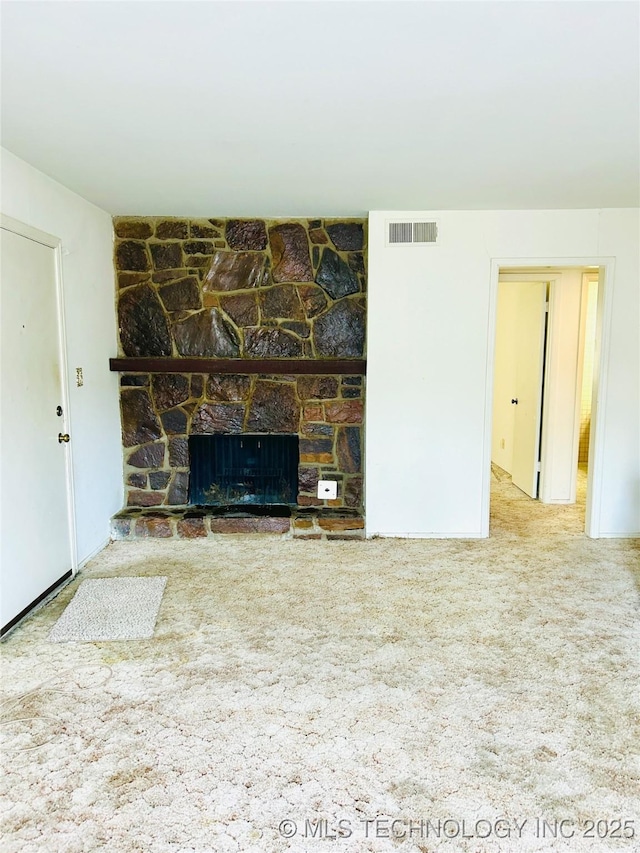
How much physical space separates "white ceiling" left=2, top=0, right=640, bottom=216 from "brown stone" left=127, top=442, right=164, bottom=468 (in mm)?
1756

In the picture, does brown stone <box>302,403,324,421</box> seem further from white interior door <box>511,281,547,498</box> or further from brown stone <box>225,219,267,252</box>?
white interior door <box>511,281,547,498</box>

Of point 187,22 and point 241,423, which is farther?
point 241,423

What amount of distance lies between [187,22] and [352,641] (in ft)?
7.86

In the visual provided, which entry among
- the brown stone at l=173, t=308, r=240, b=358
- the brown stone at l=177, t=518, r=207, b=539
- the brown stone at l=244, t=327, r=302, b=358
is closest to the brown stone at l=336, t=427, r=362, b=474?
the brown stone at l=244, t=327, r=302, b=358

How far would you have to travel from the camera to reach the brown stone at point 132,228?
12.3 feet

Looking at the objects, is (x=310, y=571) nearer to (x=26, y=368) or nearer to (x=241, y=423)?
(x=241, y=423)

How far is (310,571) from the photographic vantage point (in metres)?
3.27

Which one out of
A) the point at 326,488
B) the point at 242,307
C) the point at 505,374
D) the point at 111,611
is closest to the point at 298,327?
the point at 242,307

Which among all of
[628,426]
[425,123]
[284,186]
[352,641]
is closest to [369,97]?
[425,123]

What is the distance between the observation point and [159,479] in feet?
13.1

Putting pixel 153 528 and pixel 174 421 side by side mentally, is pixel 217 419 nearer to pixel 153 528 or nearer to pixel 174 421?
pixel 174 421

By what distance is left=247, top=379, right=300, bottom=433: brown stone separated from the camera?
389 cm

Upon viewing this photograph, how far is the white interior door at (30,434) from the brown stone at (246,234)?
4.09 ft

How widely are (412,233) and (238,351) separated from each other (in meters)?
1.46
